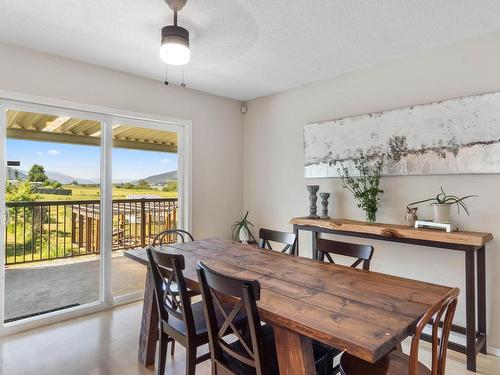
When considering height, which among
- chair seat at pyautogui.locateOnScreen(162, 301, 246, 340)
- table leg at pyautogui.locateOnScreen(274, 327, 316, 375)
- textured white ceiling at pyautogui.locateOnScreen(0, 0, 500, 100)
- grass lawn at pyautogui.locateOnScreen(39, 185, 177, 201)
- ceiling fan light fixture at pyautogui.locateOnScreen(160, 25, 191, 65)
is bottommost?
chair seat at pyautogui.locateOnScreen(162, 301, 246, 340)

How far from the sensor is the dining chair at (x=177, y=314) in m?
1.71

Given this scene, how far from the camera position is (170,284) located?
187 centimetres

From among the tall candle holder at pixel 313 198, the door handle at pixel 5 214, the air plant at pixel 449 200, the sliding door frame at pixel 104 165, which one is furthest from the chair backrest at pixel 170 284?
the air plant at pixel 449 200

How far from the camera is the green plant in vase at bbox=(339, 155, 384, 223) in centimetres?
305

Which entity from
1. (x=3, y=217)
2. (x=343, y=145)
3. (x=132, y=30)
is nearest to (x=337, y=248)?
(x=343, y=145)

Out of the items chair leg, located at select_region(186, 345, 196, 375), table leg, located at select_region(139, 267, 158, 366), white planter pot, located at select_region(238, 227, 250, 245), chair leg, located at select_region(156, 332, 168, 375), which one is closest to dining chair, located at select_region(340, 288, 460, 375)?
chair leg, located at select_region(186, 345, 196, 375)

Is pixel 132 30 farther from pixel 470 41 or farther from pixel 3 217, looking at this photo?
pixel 470 41

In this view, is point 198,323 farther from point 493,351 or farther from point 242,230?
point 242,230

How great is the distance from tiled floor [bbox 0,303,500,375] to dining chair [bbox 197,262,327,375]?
78 cm

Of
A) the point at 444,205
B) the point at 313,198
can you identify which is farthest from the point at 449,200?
the point at 313,198

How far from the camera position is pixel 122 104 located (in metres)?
3.40

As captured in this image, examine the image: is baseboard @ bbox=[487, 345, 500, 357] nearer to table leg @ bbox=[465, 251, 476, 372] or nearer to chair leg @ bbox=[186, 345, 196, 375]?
table leg @ bbox=[465, 251, 476, 372]

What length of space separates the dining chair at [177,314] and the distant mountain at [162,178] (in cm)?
196

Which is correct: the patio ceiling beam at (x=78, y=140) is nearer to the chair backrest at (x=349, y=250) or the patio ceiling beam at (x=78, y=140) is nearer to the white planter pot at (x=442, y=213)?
the chair backrest at (x=349, y=250)
